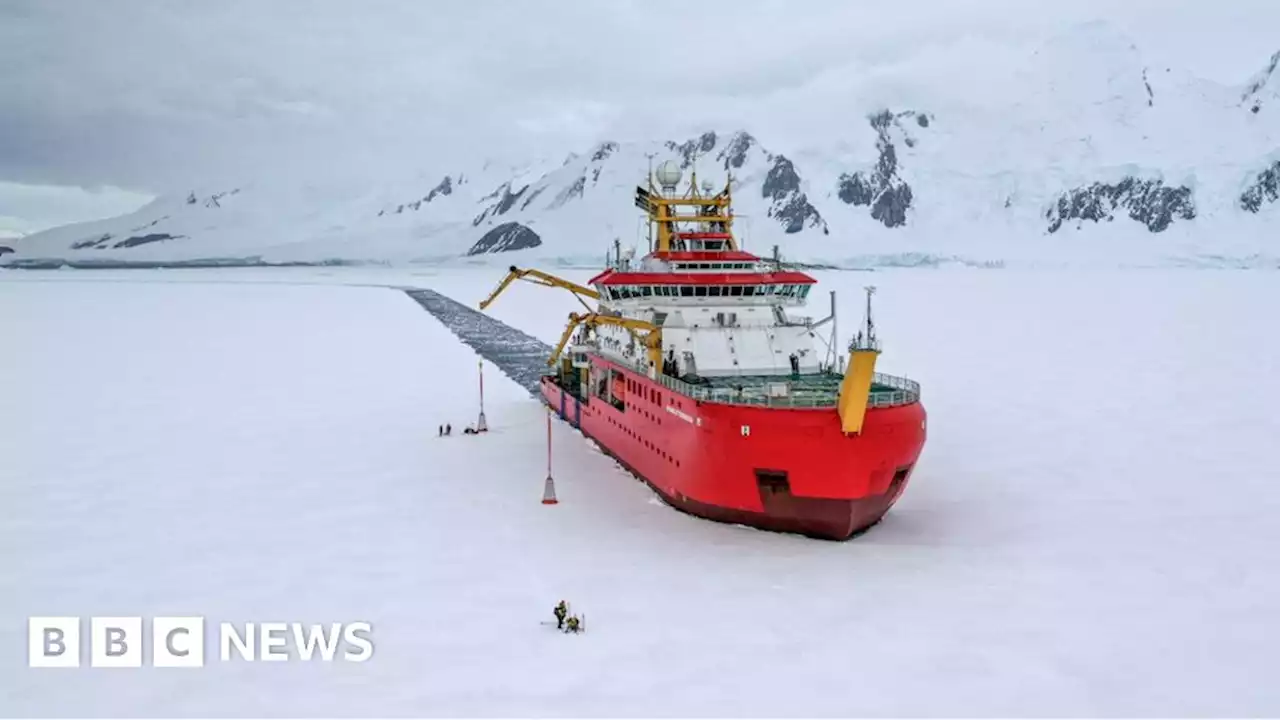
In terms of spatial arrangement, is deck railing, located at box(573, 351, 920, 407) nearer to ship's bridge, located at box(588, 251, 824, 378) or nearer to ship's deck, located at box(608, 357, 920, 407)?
ship's deck, located at box(608, 357, 920, 407)

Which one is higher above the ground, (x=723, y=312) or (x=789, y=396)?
(x=723, y=312)

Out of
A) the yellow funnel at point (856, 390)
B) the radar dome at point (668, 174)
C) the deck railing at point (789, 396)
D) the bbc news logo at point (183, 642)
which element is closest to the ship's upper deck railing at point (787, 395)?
the deck railing at point (789, 396)

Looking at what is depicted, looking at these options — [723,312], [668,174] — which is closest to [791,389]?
[723,312]

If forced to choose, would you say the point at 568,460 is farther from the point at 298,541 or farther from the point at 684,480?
the point at 298,541

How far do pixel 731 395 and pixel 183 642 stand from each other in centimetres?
1171

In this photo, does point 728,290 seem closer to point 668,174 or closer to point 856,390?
point 668,174

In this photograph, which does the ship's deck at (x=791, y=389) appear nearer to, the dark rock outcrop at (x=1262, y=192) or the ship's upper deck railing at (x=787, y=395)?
the ship's upper deck railing at (x=787, y=395)

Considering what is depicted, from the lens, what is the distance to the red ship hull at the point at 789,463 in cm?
2023

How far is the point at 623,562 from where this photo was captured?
20141 millimetres

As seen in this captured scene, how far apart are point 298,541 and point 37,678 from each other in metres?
6.91

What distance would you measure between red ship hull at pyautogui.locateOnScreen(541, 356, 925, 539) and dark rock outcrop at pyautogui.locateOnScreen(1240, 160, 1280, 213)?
206387 mm

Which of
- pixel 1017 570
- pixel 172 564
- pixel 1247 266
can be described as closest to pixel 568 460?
pixel 172 564

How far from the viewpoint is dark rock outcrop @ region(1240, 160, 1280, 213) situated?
192 meters

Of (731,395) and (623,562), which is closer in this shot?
(623,562)
